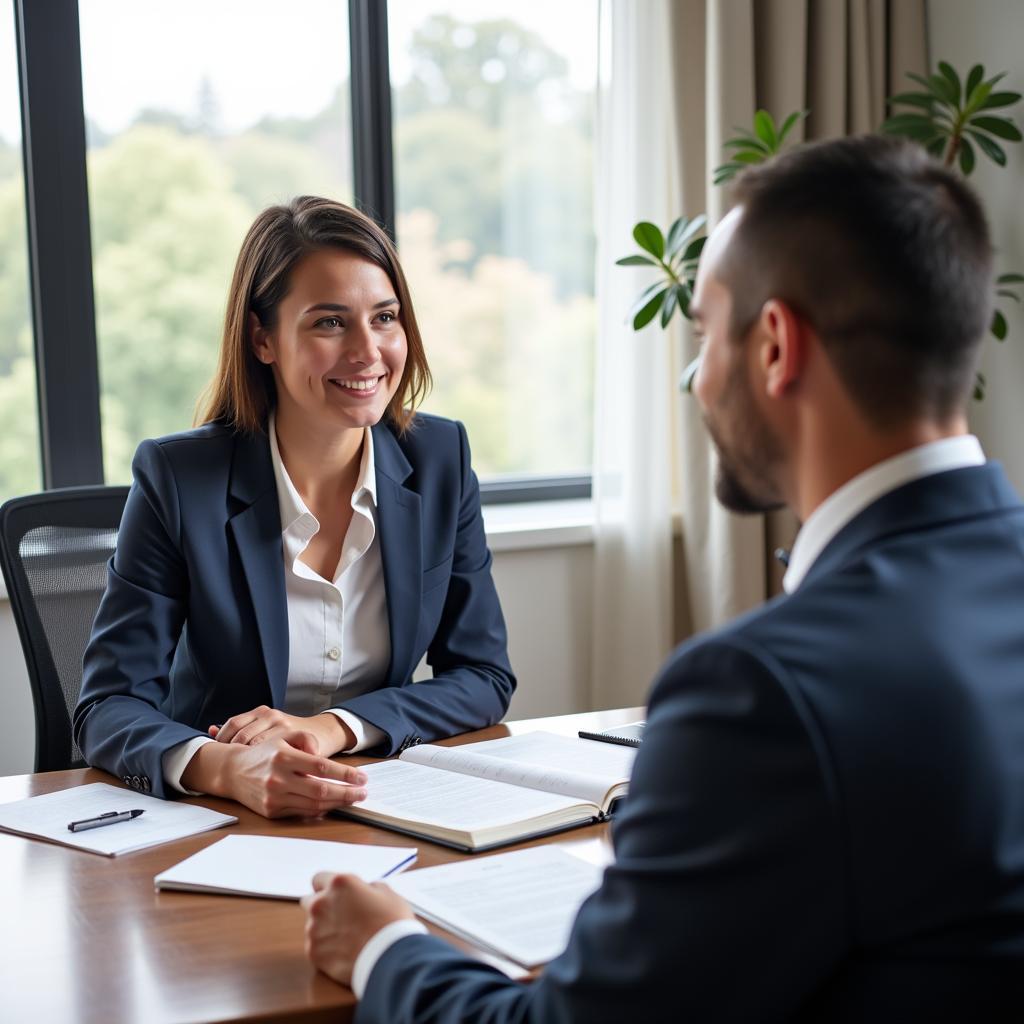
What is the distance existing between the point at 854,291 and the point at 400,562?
1.27m

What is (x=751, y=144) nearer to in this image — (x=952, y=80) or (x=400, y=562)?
(x=952, y=80)

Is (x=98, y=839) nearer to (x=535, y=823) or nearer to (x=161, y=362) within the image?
(x=535, y=823)

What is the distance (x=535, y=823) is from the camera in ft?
4.75

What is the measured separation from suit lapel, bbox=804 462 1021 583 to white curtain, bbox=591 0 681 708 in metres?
2.73

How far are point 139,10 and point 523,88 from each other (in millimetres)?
1147

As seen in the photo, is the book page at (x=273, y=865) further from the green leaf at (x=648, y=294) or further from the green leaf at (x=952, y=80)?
the green leaf at (x=952, y=80)

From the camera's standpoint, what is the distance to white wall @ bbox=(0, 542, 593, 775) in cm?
365

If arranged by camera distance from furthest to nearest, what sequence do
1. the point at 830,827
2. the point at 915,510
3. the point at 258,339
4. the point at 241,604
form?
the point at 258,339 → the point at 241,604 → the point at 915,510 → the point at 830,827

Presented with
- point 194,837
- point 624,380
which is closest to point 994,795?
point 194,837

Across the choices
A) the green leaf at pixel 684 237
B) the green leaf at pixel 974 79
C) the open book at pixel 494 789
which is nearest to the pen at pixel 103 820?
the open book at pixel 494 789

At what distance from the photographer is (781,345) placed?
95 cm

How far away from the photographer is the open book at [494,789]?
1436 mm

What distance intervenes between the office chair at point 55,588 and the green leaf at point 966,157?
92.4 inches

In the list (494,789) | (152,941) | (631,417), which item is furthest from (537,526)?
(152,941)
